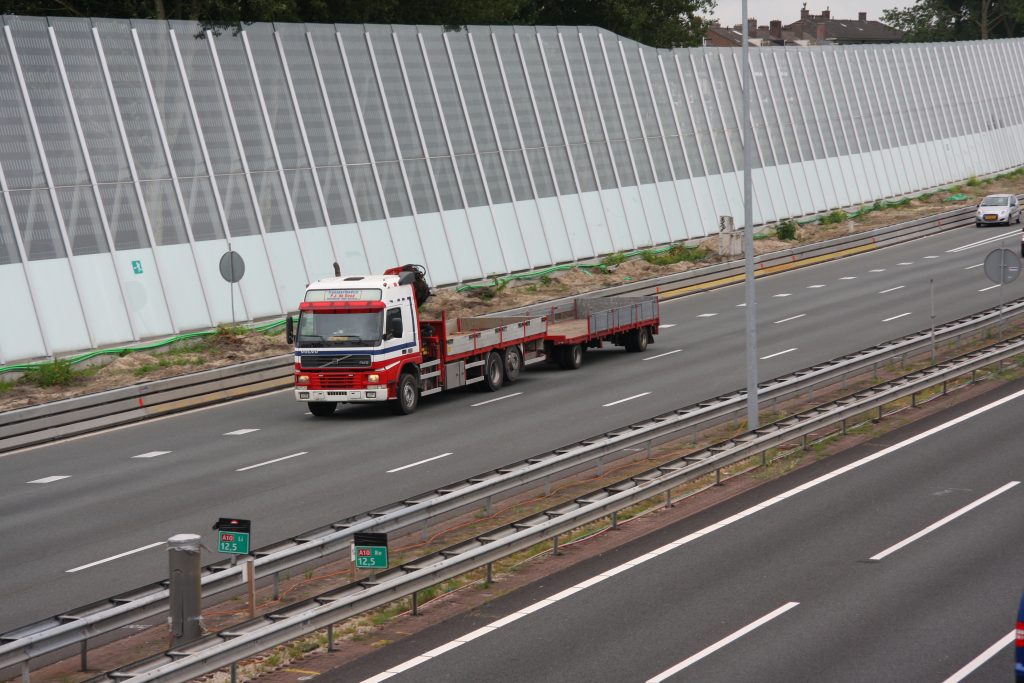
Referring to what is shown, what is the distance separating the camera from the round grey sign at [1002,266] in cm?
3154

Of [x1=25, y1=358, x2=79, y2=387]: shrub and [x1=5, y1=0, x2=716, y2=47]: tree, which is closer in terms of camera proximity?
[x1=25, y1=358, x2=79, y2=387]: shrub

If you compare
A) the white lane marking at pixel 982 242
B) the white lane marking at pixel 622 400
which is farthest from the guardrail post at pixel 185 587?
the white lane marking at pixel 982 242

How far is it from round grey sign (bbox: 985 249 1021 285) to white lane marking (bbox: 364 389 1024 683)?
4611 mm

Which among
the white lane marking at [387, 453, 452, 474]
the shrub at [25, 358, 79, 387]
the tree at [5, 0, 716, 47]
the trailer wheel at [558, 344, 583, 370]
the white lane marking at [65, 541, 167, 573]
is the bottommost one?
the trailer wheel at [558, 344, 583, 370]

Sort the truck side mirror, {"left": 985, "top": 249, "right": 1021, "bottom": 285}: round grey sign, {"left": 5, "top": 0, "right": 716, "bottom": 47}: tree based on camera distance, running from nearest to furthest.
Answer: the truck side mirror, {"left": 985, "top": 249, "right": 1021, "bottom": 285}: round grey sign, {"left": 5, "top": 0, "right": 716, "bottom": 47}: tree

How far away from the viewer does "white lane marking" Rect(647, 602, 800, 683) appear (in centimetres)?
1259

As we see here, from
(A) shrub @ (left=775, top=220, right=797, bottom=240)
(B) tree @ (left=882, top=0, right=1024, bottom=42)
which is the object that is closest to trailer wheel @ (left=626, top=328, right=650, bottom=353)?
(A) shrub @ (left=775, top=220, right=797, bottom=240)

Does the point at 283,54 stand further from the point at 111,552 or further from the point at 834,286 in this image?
the point at 111,552

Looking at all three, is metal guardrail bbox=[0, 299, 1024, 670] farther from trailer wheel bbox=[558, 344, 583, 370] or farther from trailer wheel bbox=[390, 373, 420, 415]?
trailer wheel bbox=[558, 344, 583, 370]

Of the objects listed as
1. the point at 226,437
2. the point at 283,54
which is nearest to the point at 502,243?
the point at 283,54

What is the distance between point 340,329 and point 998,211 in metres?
47.2

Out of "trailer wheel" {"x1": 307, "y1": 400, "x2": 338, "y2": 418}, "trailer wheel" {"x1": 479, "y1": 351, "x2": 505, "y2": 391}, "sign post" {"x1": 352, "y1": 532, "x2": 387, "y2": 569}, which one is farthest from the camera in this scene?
"trailer wheel" {"x1": 479, "y1": 351, "x2": 505, "y2": 391}

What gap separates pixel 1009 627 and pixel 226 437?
1765 cm

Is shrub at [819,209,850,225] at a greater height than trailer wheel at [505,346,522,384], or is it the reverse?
trailer wheel at [505,346,522,384]
